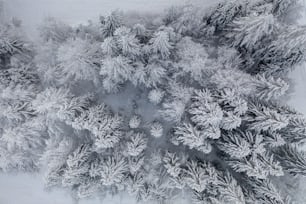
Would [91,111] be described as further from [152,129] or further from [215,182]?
[215,182]

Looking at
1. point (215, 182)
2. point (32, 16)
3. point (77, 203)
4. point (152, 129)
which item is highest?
point (32, 16)

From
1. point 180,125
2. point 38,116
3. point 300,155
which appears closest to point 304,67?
point 300,155

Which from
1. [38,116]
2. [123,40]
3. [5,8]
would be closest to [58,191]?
[38,116]

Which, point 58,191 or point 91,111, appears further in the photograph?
point 58,191

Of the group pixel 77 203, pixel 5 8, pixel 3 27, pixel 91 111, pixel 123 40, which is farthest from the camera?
pixel 5 8

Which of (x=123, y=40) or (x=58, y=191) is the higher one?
(x=123, y=40)

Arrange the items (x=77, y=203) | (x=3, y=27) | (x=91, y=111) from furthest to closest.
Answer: (x=77, y=203), (x=3, y=27), (x=91, y=111)
